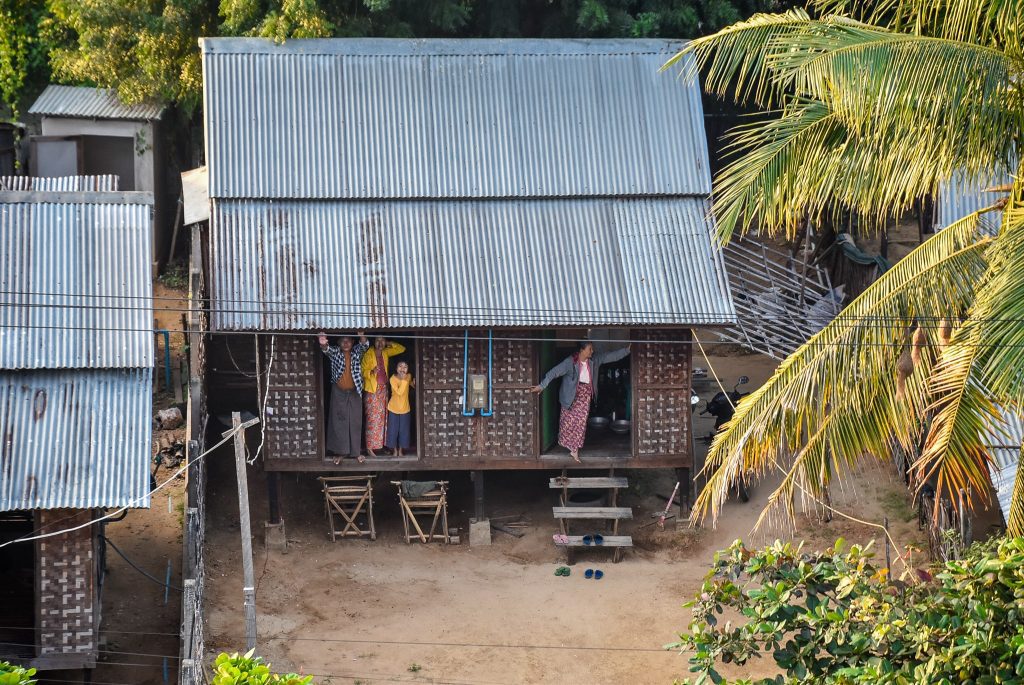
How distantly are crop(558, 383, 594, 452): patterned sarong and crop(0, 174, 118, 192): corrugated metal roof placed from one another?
600 centimetres

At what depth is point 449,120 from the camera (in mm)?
17625

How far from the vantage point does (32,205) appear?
14.3 m

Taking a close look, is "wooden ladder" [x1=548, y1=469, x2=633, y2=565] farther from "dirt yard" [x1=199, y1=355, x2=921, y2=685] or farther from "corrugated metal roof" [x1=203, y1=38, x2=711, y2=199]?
"corrugated metal roof" [x1=203, y1=38, x2=711, y2=199]

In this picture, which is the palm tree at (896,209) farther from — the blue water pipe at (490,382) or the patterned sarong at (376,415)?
the patterned sarong at (376,415)

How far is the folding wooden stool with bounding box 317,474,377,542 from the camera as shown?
56.0 feet

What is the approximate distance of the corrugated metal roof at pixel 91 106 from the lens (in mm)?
21359

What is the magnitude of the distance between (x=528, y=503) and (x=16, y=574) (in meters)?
6.48

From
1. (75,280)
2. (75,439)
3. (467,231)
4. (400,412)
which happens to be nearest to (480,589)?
(400,412)

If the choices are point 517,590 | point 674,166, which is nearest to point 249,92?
point 674,166

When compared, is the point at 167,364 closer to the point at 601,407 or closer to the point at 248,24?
the point at 248,24

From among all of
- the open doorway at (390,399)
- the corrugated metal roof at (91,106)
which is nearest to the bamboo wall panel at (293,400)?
the open doorway at (390,399)

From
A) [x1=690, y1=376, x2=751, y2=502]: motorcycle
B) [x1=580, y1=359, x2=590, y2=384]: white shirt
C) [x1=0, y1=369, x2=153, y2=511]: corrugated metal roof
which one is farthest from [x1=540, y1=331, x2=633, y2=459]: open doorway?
[x1=0, y1=369, x2=153, y2=511]: corrugated metal roof

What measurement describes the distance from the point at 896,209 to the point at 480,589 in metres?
7.81

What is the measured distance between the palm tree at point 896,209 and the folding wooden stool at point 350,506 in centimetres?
781
